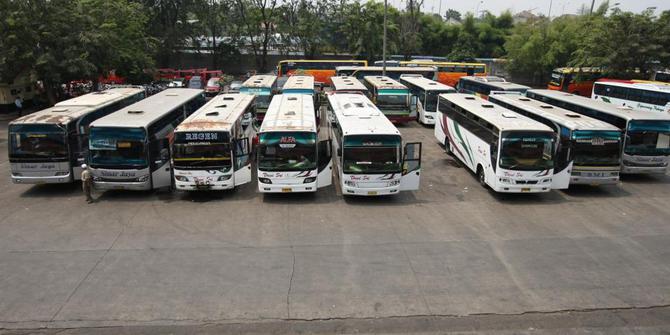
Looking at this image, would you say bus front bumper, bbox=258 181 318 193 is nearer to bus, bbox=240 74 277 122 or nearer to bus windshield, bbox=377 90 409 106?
bus, bbox=240 74 277 122

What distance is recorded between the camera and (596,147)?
1564 centimetres

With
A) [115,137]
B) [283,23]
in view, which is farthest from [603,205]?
[283,23]

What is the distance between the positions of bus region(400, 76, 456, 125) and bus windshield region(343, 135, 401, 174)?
12926 millimetres

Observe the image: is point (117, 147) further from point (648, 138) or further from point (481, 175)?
point (648, 138)

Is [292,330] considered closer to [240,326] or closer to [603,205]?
[240,326]

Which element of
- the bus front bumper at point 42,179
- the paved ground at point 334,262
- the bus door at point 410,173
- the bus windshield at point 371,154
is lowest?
the paved ground at point 334,262

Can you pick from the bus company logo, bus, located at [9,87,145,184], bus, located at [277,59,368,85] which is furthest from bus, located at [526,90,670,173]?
bus, located at [277,59,368,85]

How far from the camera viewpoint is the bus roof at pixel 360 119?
1488cm

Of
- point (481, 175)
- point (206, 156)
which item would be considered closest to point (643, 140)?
point (481, 175)

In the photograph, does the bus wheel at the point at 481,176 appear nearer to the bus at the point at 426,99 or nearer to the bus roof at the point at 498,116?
the bus roof at the point at 498,116

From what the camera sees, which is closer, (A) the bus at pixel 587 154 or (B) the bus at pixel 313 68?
(A) the bus at pixel 587 154

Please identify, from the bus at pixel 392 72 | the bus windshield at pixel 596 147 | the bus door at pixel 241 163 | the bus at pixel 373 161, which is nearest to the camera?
the bus at pixel 373 161

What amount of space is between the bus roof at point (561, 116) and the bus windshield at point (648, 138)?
51.5 inches

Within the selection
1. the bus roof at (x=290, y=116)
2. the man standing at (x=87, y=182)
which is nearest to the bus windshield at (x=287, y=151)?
the bus roof at (x=290, y=116)
